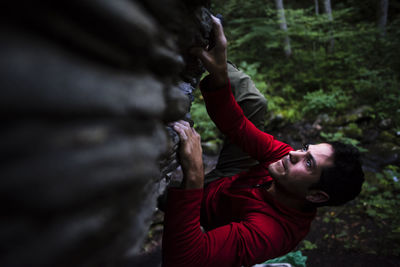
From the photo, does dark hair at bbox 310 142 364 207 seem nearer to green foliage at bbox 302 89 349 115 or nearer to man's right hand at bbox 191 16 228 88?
man's right hand at bbox 191 16 228 88

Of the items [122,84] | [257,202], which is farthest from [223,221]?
[122,84]

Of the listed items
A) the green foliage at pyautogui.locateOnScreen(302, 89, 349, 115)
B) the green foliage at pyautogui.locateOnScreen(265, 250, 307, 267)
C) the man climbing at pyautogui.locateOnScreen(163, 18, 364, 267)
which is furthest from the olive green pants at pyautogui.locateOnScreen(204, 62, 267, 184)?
the green foliage at pyautogui.locateOnScreen(302, 89, 349, 115)

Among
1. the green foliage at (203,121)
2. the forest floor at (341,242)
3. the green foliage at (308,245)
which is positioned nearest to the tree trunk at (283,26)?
the green foliage at (203,121)

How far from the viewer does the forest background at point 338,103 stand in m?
4.54

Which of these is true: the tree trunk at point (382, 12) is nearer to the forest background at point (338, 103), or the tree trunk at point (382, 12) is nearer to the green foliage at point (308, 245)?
the forest background at point (338, 103)

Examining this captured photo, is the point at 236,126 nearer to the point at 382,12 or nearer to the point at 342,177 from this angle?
the point at 342,177

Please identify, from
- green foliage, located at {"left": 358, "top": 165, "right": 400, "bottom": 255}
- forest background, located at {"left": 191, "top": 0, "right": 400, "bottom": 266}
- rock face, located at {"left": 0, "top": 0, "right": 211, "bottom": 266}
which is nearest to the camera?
rock face, located at {"left": 0, "top": 0, "right": 211, "bottom": 266}

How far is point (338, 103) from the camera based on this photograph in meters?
8.06

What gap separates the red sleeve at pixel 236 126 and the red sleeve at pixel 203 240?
821 millimetres

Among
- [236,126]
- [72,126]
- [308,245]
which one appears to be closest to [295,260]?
[308,245]

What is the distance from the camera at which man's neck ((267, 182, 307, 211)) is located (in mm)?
2326

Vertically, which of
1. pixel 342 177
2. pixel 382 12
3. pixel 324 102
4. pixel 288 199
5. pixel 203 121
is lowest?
pixel 324 102

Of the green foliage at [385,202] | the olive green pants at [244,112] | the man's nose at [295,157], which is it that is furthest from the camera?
the green foliage at [385,202]

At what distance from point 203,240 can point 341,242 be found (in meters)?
4.03
